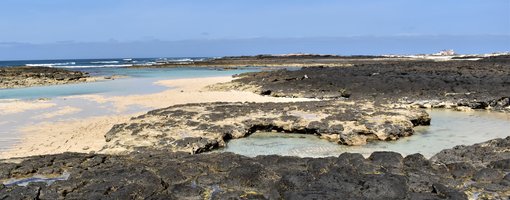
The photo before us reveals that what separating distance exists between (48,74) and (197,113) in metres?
35.4

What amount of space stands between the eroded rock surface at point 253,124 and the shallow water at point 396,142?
33 cm

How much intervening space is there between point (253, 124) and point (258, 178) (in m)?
7.01

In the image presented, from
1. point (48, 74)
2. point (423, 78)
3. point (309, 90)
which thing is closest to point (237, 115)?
point (309, 90)

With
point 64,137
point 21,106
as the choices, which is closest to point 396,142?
point 64,137

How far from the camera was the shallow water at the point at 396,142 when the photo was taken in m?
11.1

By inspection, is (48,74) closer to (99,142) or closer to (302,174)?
(99,142)

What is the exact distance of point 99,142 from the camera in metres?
12.0

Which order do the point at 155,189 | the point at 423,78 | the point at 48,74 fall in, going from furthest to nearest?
the point at 48,74 < the point at 423,78 < the point at 155,189

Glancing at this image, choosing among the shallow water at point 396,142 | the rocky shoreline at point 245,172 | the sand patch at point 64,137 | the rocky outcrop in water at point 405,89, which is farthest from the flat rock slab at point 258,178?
the rocky outcrop in water at point 405,89

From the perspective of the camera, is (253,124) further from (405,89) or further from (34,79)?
(34,79)

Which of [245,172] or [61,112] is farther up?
[245,172]

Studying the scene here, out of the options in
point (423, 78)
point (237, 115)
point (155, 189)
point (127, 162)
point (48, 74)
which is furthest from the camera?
point (48, 74)

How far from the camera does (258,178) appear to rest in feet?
21.1

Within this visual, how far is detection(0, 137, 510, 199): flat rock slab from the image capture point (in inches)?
233
